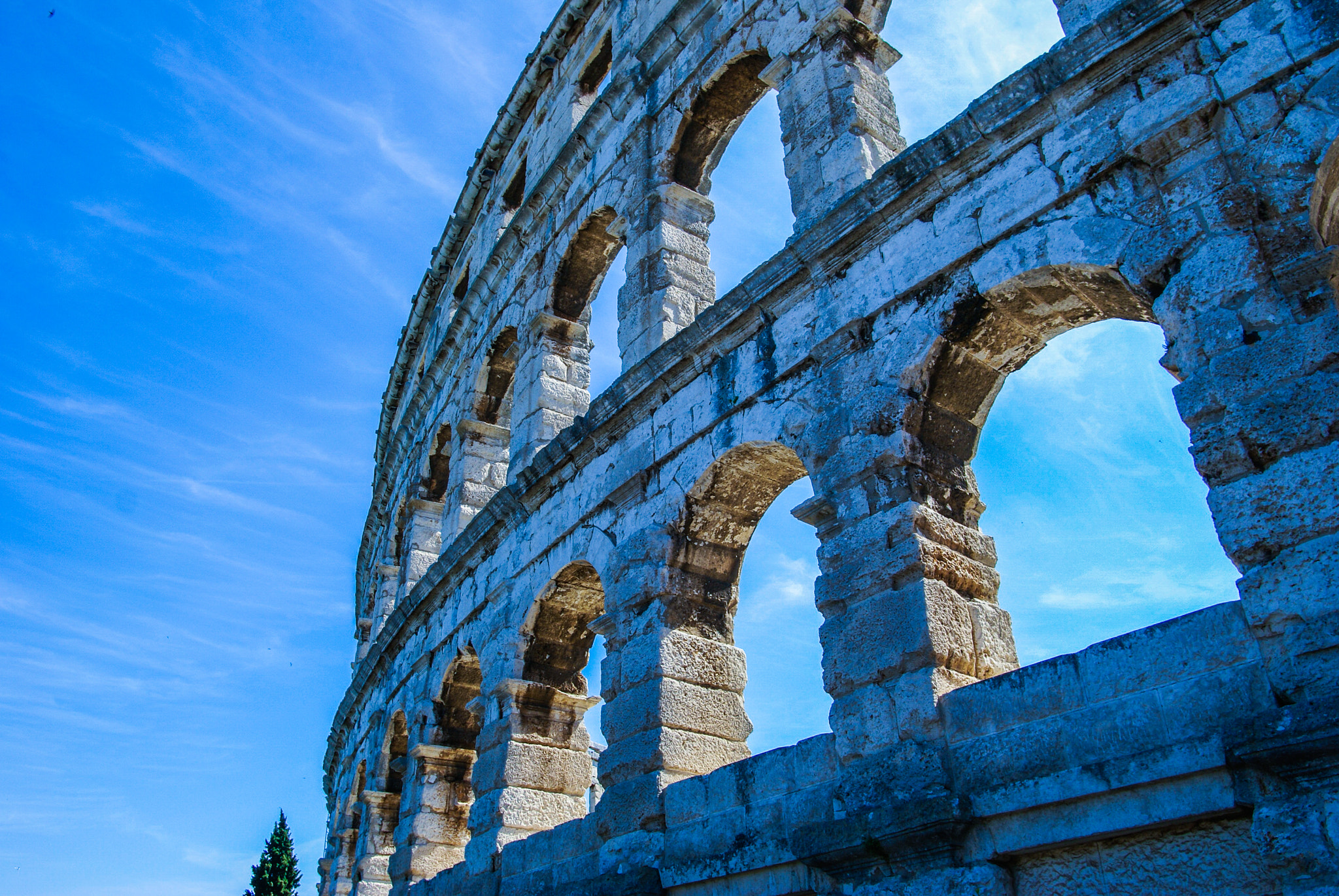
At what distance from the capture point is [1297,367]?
3.61 meters

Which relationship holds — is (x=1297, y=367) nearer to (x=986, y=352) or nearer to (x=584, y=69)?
(x=986, y=352)

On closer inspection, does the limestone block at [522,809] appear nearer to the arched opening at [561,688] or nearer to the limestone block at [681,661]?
the arched opening at [561,688]

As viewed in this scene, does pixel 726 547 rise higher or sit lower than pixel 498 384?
lower

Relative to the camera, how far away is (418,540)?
39.4ft

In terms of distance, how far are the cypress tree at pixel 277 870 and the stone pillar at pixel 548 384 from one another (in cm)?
1651

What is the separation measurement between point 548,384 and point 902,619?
5.13 m

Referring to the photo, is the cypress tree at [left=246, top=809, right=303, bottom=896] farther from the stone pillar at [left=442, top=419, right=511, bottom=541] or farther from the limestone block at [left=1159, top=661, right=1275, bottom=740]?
the limestone block at [left=1159, top=661, right=1275, bottom=740]

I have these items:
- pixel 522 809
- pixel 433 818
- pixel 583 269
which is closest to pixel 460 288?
pixel 583 269

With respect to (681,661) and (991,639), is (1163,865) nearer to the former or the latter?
(991,639)

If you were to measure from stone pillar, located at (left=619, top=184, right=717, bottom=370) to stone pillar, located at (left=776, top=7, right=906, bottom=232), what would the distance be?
1.35 m

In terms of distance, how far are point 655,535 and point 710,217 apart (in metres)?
3.16

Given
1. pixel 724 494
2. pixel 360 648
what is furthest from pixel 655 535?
pixel 360 648

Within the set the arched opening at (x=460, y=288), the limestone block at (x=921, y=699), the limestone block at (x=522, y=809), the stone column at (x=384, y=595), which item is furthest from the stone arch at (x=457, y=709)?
the arched opening at (x=460, y=288)

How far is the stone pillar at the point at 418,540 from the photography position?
38.5ft
